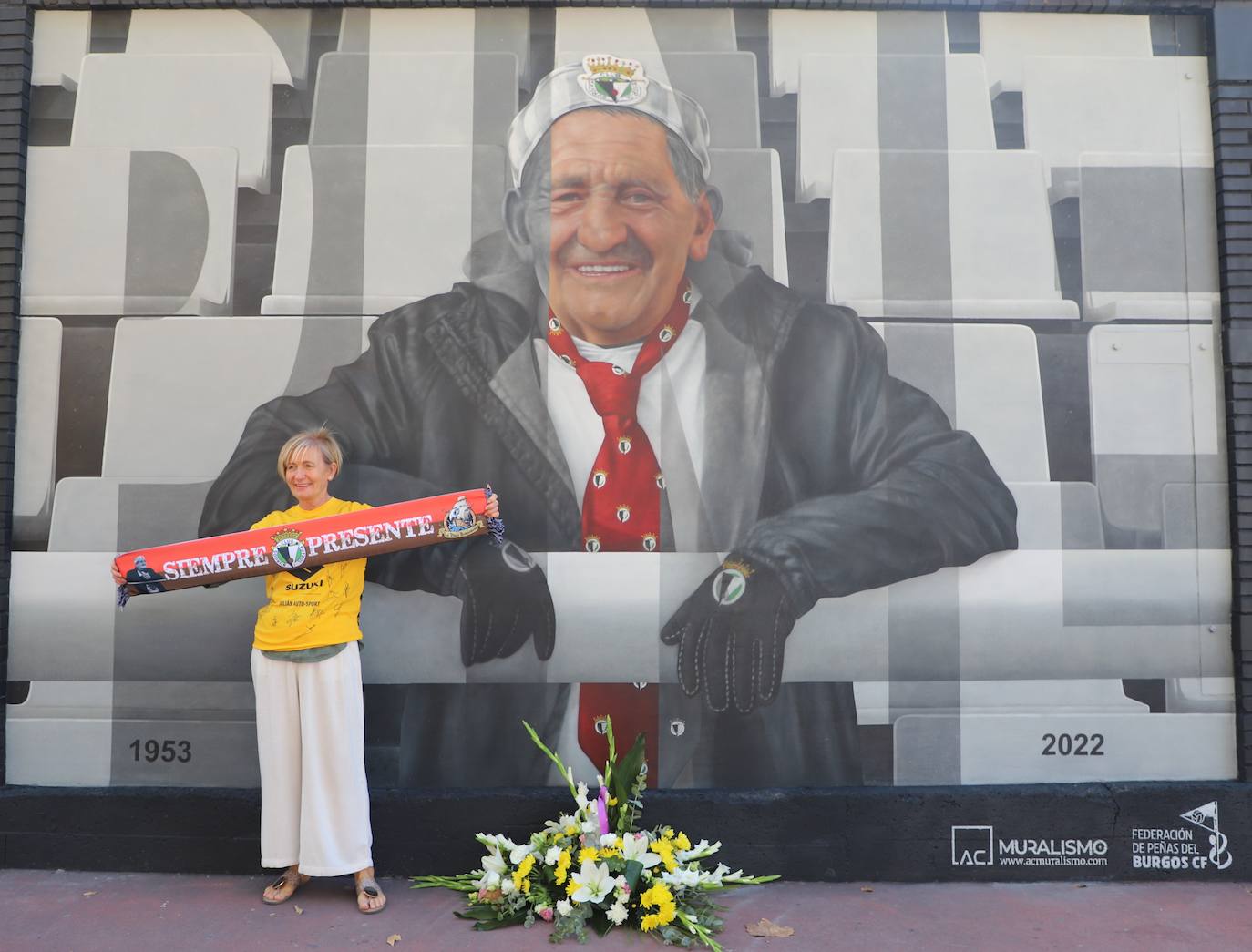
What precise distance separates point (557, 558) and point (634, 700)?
31.2 inches

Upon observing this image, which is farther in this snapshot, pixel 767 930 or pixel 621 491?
pixel 621 491

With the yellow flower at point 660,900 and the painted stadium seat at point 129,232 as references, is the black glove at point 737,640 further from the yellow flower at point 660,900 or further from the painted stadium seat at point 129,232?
the painted stadium seat at point 129,232

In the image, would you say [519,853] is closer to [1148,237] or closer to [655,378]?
[655,378]

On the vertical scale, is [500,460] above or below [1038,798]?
above

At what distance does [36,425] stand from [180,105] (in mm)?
1798

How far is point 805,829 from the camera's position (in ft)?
15.0

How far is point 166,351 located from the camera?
481cm

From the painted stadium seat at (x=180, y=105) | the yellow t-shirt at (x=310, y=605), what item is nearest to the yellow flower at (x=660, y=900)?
the yellow t-shirt at (x=310, y=605)

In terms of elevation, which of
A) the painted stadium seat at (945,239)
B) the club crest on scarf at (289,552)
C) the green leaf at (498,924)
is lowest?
the green leaf at (498,924)

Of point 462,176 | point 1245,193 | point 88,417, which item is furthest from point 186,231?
point 1245,193

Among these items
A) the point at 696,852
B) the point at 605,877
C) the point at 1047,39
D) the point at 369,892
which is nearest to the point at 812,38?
the point at 1047,39

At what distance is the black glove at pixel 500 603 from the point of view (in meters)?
4.66

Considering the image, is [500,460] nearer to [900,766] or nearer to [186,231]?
[186,231]

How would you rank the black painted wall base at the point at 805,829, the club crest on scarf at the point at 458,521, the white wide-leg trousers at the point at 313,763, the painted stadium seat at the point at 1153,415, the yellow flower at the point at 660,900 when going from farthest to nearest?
the painted stadium seat at the point at 1153,415
the black painted wall base at the point at 805,829
the club crest on scarf at the point at 458,521
the white wide-leg trousers at the point at 313,763
the yellow flower at the point at 660,900
